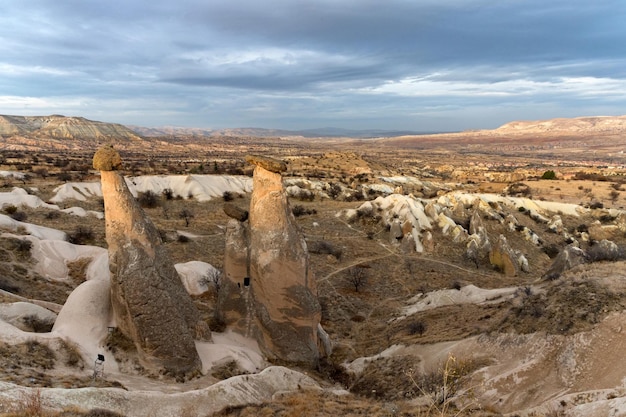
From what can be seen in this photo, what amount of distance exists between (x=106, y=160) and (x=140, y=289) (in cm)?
325

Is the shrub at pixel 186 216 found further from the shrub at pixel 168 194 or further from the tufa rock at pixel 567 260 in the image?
the tufa rock at pixel 567 260

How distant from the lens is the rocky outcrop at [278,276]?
11883mm

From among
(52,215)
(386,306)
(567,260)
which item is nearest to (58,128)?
(52,215)

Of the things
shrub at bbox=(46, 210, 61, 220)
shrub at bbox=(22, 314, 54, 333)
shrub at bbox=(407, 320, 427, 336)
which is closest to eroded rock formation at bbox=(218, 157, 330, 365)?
shrub at bbox=(407, 320, 427, 336)

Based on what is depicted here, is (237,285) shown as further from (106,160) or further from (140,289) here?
(106,160)

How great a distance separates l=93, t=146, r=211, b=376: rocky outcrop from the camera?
30.6 ft

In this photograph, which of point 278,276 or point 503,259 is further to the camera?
point 503,259

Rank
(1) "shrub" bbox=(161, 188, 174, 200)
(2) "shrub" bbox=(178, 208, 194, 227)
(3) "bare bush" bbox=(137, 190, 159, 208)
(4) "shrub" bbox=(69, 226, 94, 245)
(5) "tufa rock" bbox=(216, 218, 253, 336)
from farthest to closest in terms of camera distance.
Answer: (1) "shrub" bbox=(161, 188, 174, 200), (3) "bare bush" bbox=(137, 190, 159, 208), (2) "shrub" bbox=(178, 208, 194, 227), (4) "shrub" bbox=(69, 226, 94, 245), (5) "tufa rock" bbox=(216, 218, 253, 336)

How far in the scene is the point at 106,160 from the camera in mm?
9570

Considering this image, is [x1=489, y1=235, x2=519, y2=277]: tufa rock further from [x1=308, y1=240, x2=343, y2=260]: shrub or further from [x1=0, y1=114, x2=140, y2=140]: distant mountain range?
[x1=0, y1=114, x2=140, y2=140]: distant mountain range

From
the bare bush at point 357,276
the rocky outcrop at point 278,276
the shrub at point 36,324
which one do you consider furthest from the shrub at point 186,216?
the shrub at point 36,324

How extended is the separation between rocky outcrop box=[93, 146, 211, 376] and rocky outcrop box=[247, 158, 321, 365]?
278 centimetres

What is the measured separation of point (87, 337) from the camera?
30.7ft

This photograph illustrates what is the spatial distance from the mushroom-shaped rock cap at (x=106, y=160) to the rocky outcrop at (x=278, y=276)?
3.95 meters
